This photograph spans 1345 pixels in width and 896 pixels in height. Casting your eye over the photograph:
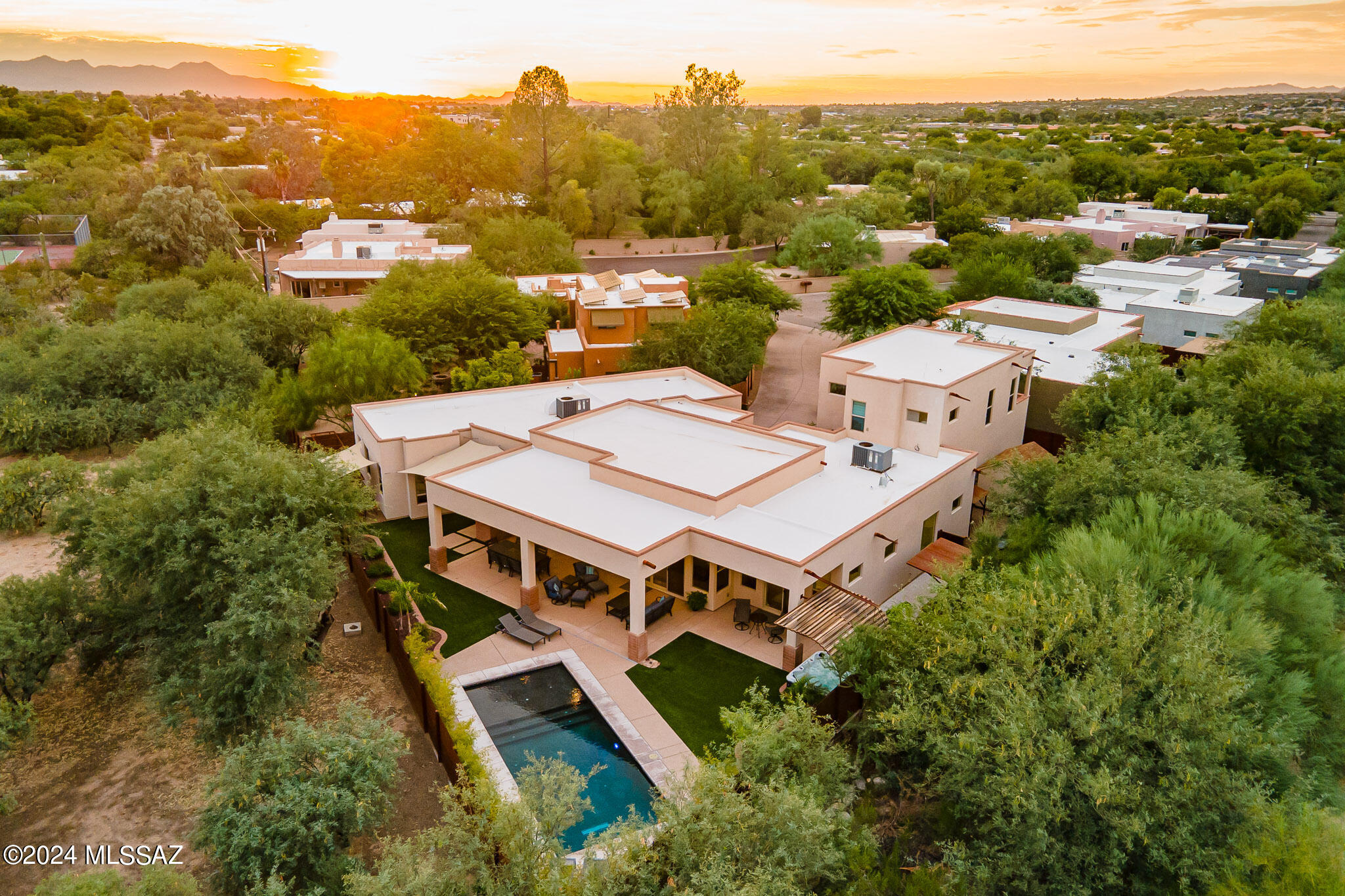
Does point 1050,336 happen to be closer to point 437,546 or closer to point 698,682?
point 698,682

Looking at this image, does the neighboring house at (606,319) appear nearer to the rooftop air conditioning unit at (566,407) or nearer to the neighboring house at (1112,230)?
the rooftop air conditioning unit at (566,407)

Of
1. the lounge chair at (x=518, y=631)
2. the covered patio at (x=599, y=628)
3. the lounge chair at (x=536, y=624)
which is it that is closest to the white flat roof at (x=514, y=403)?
the covered patio at (x=599, y=628)

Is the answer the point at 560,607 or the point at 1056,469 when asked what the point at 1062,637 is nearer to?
the point at 1056,469

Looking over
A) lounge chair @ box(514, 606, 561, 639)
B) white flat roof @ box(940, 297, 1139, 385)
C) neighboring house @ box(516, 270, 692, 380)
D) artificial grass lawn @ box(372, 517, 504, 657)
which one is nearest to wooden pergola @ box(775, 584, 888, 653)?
lounge chair @ box(514, 606, 561, 639)

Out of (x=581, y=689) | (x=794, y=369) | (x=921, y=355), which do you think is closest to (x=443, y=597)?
(x=581, y=689)

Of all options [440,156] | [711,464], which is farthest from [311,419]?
[440,156]

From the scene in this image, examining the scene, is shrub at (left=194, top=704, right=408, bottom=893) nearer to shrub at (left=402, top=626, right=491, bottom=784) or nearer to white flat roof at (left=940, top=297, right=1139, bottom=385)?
shrub at (left=402, top=626, right=491, bottom=784)

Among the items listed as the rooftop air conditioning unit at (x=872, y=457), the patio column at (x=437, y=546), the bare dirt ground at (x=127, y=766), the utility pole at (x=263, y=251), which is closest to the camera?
the bare dirt ground at (x=127, y=766)
